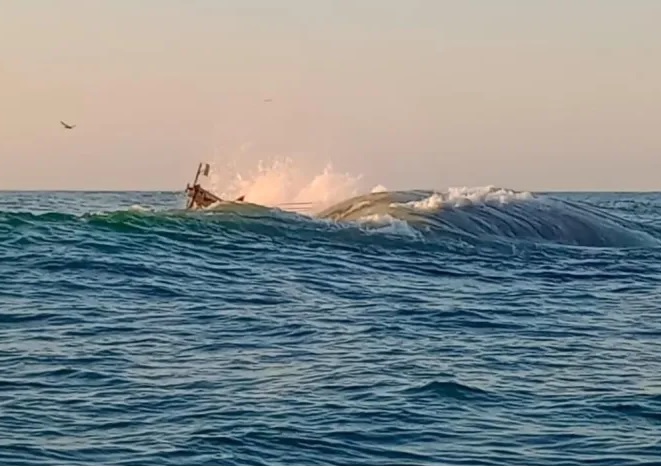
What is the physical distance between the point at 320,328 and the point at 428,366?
2.98 m

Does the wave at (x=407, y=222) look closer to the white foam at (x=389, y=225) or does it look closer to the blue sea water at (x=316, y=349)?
the white foam at (x=389, y=225)

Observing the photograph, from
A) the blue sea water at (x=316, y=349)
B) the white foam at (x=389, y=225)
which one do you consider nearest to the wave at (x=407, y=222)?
the white foam at (x=389, y=225)

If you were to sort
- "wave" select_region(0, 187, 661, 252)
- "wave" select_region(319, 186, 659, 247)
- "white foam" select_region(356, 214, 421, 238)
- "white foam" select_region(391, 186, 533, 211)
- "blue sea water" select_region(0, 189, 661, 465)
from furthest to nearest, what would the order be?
"white foam" select_region(391, 186, 533, 211), "wave" select_region(319, 186, 659, 247), "white foam" select_region(356, 214, 421, 238), "wave" select_region(0, 187, 661, 252), "blue sea water" select_region(0, 189, 661, 465)

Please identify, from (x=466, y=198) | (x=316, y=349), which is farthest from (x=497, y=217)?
(x=316, y=349)

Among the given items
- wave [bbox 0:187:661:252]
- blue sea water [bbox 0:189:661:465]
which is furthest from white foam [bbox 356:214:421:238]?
blue sea water [bbox 0:189:661:465]

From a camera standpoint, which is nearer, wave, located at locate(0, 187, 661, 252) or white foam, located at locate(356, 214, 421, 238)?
wave, located at locate(0, 187, 661, 252)

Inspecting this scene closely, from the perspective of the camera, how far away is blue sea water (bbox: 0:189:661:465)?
10.3 m

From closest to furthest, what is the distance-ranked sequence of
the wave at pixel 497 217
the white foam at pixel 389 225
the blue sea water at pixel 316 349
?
the blue sea water at pixel 316 349 < the white foam at pixel 389 225 < the wave at pixel 497 217

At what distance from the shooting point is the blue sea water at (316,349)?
10266mm

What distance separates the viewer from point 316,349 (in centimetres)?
1443

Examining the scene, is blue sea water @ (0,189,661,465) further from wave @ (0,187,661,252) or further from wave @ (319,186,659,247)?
wave @ (319,186,659,247)

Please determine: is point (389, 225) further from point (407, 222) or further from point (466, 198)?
point (466, 198)

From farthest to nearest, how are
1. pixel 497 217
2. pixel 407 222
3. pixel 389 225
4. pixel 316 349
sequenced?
pixel 497 217 < pixel 407 222 < pixel 389 225 < pixel 316 349

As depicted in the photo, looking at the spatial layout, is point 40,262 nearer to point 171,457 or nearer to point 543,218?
point 171,457
